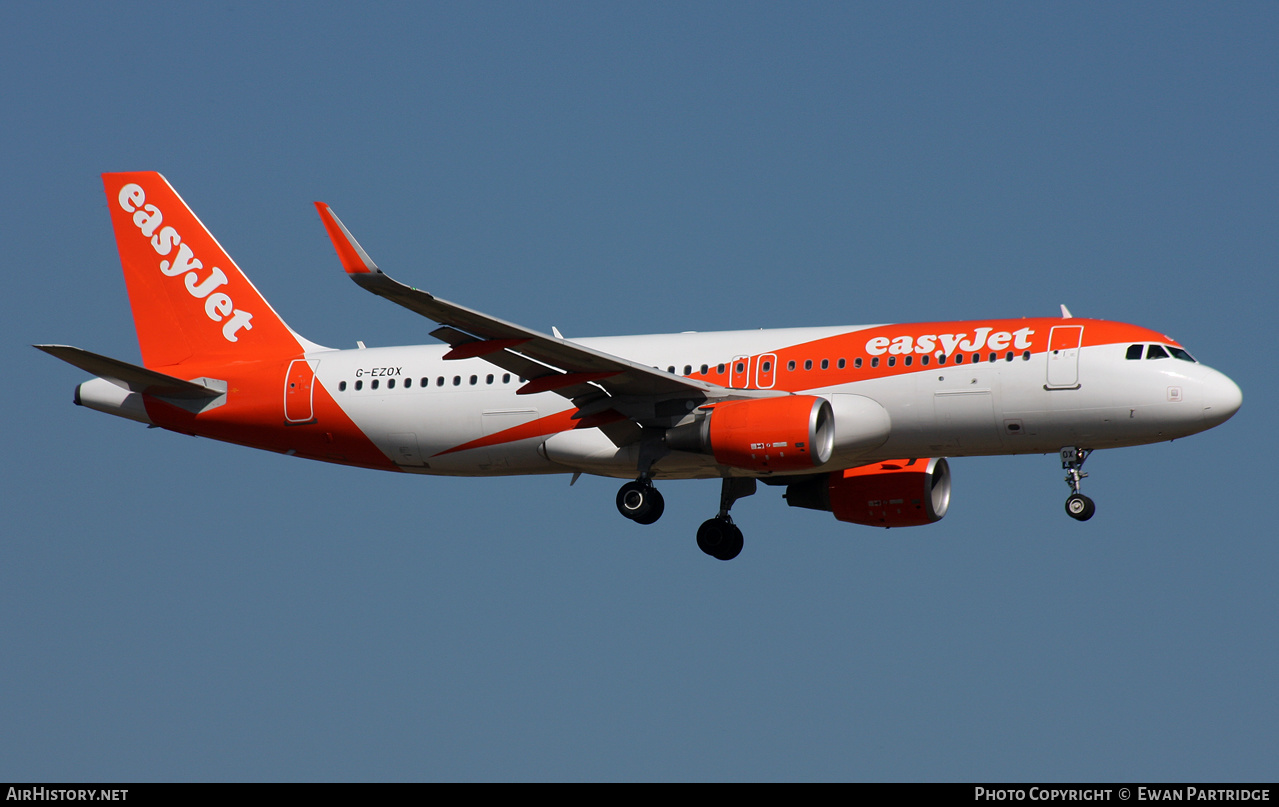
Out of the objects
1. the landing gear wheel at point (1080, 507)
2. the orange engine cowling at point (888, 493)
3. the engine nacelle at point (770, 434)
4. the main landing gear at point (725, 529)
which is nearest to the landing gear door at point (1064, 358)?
the landing gear wheel at point (1080, 507)

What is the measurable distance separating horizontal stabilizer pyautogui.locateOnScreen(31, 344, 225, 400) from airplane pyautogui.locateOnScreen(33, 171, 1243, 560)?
67 millimetres

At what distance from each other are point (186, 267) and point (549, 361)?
12837 millimetres

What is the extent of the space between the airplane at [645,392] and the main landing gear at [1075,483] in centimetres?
5

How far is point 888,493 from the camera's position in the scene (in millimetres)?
38281

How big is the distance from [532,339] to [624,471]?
5361 millimetres

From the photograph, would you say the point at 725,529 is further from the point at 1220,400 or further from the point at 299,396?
the point at 1220,400

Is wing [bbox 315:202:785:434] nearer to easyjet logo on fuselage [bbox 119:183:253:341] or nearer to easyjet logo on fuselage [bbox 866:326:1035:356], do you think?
easyjet logo on fuselage [bbox 866:326:1035:356]

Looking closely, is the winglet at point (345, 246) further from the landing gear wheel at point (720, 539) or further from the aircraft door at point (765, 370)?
the landing gear wheel at point (720, 539)

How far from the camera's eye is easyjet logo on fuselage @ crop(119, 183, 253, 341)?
40375mm

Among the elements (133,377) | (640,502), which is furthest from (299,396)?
(640,502)

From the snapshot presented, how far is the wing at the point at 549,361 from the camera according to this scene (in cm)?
2811

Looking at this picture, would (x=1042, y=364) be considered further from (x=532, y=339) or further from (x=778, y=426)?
(x=532, y=339)

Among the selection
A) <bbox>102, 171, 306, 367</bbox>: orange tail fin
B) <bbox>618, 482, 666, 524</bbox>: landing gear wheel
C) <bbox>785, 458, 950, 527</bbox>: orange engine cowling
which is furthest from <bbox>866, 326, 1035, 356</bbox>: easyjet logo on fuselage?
<bbox>102, 171, 306, 367</bbox>: orange tail fin
